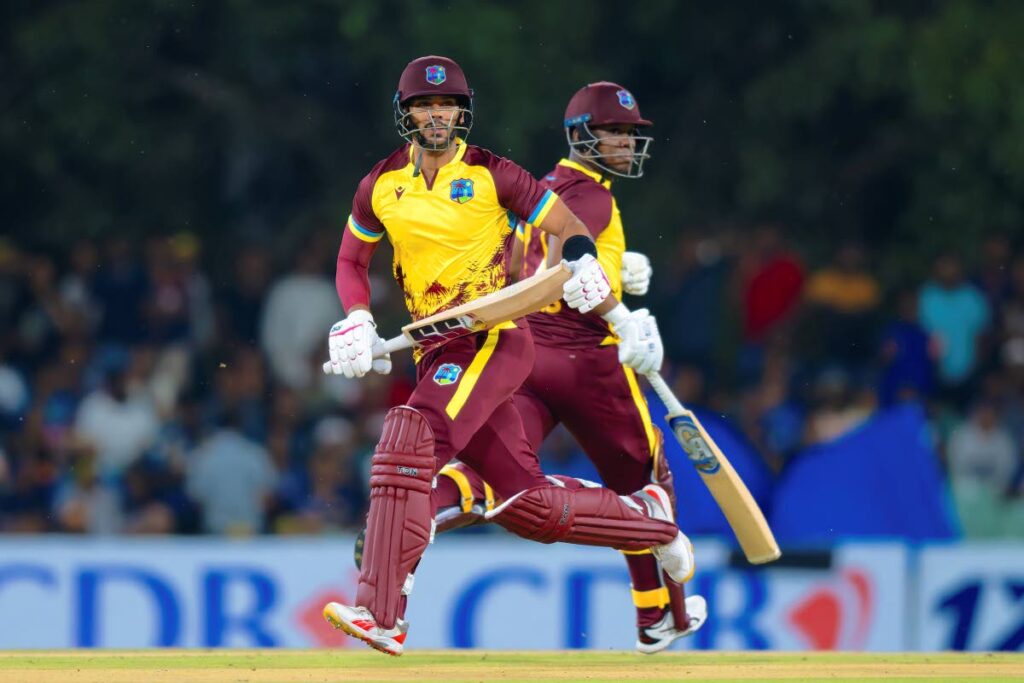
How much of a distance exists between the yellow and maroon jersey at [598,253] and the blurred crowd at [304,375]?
377cm

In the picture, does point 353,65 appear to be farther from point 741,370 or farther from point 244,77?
point 741,370

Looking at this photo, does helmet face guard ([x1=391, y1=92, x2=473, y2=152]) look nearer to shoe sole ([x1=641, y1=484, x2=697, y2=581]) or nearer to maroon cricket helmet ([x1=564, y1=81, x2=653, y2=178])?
maroon cricket helmet ([x1=564, y1=81, x2=653, y2=178])

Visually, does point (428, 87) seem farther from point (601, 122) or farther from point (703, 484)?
point (703, 484)

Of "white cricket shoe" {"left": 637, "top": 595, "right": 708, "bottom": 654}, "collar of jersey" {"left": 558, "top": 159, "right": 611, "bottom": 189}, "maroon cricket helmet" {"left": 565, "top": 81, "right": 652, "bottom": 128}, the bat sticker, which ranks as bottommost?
"white cricket shoe" {"left": 637, "top": 595, "right": 708, "bottom": 654}

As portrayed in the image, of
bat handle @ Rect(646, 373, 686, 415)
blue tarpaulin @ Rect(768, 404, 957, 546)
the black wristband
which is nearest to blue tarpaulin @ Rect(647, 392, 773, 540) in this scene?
blue tarpaulin @ Rect(768, 404, 957, 546)

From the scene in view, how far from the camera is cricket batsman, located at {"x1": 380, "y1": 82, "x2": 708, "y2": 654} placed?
721cm

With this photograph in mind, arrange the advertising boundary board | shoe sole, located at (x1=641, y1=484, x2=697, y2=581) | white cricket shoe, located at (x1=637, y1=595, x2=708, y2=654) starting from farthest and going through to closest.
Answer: the advertising boundary board → white cricket shoe, located at (x1=637, y1=595, x2=708, y2=654) → shoe sole, located at (x1=641, y1=484, x2=697, y2=581)

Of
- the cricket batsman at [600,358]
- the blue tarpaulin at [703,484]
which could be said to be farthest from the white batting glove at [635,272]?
the blue tarpaulin at [703,484]

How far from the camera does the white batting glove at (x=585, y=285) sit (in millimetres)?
6566

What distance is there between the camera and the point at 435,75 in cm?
655

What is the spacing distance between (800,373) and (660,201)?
1565 mm

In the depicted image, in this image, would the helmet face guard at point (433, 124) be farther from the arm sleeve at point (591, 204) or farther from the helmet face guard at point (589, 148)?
the helmet face guard at point (589, 148)

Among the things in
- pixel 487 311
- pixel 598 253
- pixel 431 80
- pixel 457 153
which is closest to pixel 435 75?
pixel 431 80

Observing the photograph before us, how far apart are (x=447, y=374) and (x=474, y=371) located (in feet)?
0.27
